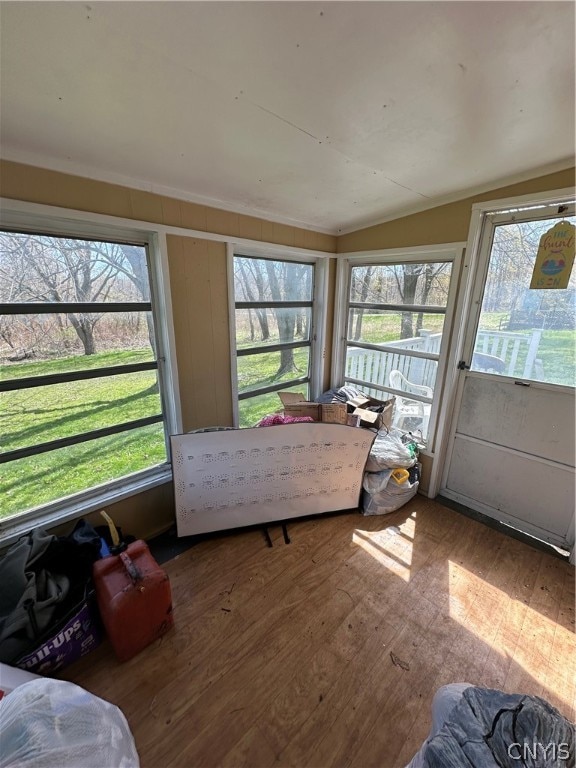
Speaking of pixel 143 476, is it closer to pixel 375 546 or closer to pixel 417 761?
pixel 375 546

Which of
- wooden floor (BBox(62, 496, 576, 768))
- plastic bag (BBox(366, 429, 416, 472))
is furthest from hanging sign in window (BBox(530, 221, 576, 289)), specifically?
wooden floor (BBox(62, 496, 576, 768))

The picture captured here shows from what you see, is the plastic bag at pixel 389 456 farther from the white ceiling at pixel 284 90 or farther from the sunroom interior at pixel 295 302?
the white ceiling at pixel 284 90

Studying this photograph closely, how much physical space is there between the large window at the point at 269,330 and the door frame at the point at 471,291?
1362 millimetres

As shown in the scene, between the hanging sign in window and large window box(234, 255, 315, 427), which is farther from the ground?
the hanging sign in window

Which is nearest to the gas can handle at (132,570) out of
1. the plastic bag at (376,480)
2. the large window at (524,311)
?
the plastic bag at (376,480)

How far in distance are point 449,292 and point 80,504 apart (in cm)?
296

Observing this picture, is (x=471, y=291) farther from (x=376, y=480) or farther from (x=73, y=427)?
(x=73, y=427)

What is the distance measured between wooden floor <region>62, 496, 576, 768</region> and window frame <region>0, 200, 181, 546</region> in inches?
24.0

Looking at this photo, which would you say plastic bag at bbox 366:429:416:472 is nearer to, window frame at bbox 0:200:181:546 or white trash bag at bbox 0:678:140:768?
window frame at bbox 0:200:181:546

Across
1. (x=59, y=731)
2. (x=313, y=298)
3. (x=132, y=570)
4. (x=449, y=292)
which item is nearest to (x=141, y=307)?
(x=132, y=570)

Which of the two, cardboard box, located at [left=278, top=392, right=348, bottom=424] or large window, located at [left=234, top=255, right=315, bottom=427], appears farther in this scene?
large window, located at [left=234, top=255, right=315, bottom=427]

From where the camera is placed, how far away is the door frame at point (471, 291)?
188cm

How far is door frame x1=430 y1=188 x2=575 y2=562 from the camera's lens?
1.88m

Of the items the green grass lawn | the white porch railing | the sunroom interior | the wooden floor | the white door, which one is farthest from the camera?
the white porch railing
